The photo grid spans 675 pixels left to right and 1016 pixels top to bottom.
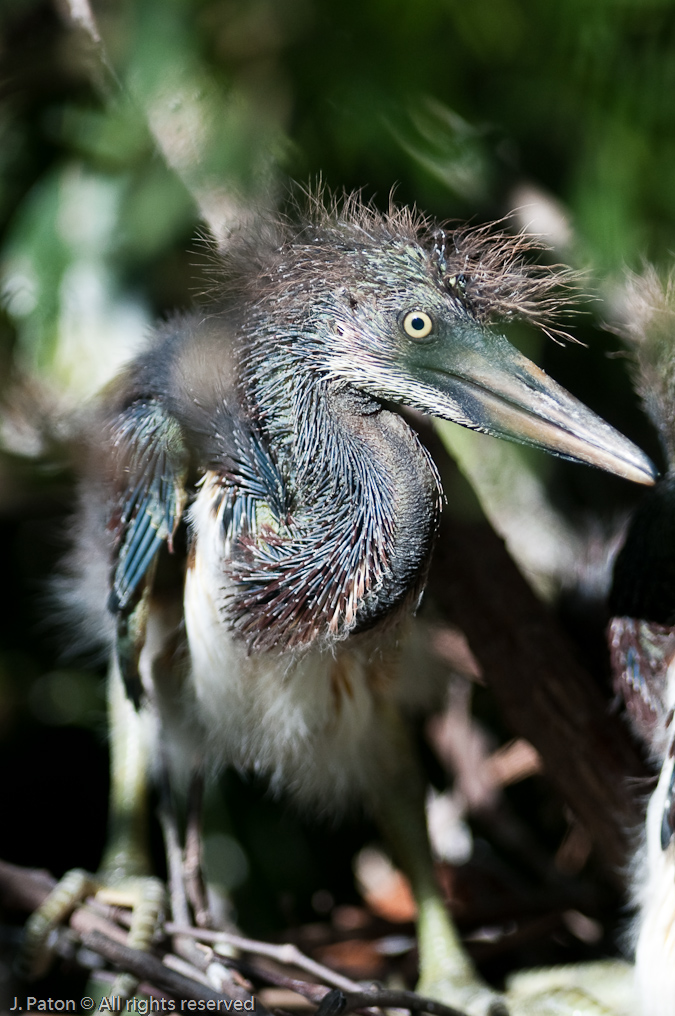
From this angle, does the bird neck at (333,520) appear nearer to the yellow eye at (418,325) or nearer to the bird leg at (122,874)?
the yellow eye at (418,325)

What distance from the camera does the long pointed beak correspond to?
2.88 ft

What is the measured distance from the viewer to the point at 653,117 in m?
0.85

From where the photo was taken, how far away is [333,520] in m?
0.98

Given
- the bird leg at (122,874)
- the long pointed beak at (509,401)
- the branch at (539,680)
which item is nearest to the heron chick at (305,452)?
the long pointed beak at (509,401)

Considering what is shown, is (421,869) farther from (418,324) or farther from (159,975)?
(418,324)

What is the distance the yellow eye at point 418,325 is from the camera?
0.92 m

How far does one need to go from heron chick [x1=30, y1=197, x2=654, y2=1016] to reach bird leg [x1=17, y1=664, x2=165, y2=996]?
0.23 m

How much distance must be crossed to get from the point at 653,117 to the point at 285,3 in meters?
0.35

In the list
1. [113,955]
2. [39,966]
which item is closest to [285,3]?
[113,955]

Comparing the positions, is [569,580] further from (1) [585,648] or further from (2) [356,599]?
(2) [356,599]

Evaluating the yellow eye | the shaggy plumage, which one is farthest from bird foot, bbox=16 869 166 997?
the yellow eye

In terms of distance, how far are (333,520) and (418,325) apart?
212 millimetres

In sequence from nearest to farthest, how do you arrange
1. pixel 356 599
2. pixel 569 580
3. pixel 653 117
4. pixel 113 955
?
pixel 653 117, pixel 356 599, pixel 113 955, pixel 569 580

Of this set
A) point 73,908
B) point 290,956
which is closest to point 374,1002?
point 290,956
